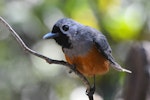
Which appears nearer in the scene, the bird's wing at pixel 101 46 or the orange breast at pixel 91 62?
the orange breast at pixel 91 62

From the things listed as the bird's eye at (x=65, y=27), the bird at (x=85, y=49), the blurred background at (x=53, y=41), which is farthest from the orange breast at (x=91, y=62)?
the blurred background at (x=53, y=41)

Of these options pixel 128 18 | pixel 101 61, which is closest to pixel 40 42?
pixel 128 18

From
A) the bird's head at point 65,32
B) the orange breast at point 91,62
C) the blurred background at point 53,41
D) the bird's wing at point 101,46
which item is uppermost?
the bird's head at point 65,32

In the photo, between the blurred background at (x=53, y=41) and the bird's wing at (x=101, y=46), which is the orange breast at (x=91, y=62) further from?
the blurred background at (x=53, y=41)

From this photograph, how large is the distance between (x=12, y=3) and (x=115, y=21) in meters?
1.10

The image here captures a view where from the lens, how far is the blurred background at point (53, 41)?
14.2 ft

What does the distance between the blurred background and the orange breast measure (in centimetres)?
184

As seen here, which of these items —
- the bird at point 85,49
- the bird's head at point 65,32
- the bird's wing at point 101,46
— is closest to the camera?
the bird's head at point 65,32

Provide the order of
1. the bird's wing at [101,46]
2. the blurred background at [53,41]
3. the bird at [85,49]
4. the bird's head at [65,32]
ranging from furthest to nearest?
the blurred background at [53,41]
the bird's wing at [101,46]
the bird at [85,49]
the bird's head at [65,32]

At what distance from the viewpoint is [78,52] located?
2.34m

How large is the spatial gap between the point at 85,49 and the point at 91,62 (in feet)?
0.25

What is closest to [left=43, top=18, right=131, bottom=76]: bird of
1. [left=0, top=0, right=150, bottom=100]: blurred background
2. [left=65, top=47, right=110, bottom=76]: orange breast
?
[left=65, top=47, right=110, bottom=76]: orange breast

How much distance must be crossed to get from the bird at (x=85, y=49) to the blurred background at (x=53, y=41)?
6.01 feet

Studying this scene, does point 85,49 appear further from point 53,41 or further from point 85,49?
point 53,41
